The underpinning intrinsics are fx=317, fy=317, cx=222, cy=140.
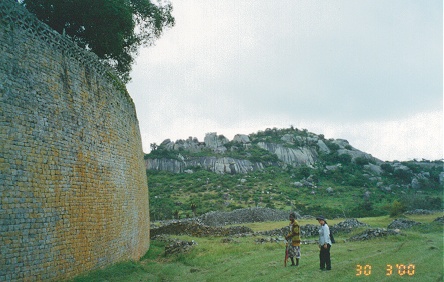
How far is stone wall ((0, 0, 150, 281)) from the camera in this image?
788cm

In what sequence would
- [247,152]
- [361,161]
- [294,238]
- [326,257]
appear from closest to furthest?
[326,257] < [294,238] < [361,161] < [247,152]

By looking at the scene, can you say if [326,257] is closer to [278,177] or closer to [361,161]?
[278,177]

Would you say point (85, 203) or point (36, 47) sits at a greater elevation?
point (36, 47)

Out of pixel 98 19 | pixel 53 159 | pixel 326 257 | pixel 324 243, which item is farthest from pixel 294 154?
pixel 53 159

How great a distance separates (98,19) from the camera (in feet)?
52.7

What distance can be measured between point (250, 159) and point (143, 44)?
6853cm

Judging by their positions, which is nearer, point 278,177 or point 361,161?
point 278,177

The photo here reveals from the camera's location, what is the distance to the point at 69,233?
31.3ft

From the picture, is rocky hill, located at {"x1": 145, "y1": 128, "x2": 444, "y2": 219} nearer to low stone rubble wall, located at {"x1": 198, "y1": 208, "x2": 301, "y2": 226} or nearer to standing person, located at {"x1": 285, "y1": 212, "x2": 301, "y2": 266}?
low stone rubble wall, located at {"x1": 198, "y1": 208, "x2": 301, "y2": 226}

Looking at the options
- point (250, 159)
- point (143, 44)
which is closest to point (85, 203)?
point (143, 44)

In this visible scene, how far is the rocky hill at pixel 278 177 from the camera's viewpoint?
49906 mm

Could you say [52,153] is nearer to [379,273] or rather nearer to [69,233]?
[69,233]

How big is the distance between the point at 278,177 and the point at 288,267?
63.8m

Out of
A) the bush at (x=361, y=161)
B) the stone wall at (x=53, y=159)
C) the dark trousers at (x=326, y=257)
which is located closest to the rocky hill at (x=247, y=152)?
the bush at (x=361, y=161)
